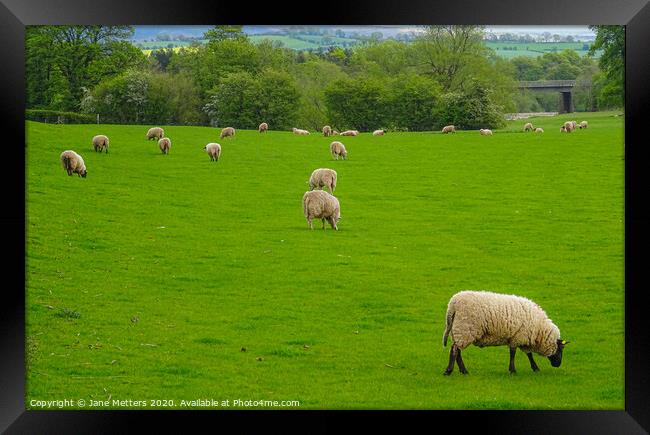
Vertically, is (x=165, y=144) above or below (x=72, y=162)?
above

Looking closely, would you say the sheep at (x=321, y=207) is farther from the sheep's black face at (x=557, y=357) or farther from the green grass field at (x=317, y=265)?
the sheep's black face at (x=557, y=357)

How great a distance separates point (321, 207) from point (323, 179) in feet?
2.07

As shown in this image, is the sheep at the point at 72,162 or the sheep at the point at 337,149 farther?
the sheep at the point at 337,149

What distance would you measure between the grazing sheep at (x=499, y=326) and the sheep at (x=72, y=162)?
4798mm

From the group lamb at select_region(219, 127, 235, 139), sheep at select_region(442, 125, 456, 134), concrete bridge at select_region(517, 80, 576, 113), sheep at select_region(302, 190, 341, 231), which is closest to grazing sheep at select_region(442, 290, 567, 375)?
sheep at select_region(442, 125, 456, 134)

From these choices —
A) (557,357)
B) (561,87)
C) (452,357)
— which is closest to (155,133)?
(452,357)

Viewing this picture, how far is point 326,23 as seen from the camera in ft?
32.6

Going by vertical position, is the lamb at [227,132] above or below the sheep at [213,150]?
above

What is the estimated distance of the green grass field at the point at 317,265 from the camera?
10844mm

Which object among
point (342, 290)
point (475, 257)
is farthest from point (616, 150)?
point (342, 290)

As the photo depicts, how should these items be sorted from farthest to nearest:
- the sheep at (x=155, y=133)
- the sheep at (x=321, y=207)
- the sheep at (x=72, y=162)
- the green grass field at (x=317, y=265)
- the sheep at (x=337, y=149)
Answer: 1. the sheep at (x=321, y=207)
2. the sheep at (x=337, y=149)
3. the sheep at (x=155, y=133)
4. the sheep at (x=72, y=162)
5. the green grass field at (x=317, y=265)

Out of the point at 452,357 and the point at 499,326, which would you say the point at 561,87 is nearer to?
the point at 499,326

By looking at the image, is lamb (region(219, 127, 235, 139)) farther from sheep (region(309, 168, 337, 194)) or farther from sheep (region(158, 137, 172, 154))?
sheep (region(309, 168, 337, 194))

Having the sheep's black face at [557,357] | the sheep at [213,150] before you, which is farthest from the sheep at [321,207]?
the sheep's black face at [557,357]
